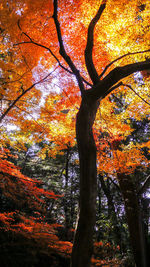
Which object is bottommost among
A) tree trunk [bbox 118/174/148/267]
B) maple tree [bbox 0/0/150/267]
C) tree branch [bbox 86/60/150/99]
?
tree trunk [bbox 118/174/148/267]

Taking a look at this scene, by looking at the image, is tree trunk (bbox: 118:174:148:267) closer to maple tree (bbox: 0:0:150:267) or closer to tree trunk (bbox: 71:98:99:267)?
maple tree (bbox: 0:0:150:267)

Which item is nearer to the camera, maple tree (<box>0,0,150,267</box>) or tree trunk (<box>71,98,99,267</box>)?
tree trunk (<box>71,98,99,267</box>)

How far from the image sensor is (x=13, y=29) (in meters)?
7.74

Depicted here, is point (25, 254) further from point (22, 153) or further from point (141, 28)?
point (22, 153)

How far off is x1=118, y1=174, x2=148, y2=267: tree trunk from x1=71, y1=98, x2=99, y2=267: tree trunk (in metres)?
4.12

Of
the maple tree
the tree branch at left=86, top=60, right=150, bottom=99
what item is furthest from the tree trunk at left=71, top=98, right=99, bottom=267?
the maple tree

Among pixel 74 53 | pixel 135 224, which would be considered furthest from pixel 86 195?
pixel 74 53

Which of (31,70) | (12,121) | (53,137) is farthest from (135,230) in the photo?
(31,70)

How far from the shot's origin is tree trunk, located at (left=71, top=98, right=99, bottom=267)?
6.84ft

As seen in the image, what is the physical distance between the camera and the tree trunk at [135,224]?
5.13m

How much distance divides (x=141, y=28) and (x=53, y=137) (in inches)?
255

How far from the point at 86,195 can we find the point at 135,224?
435 cm

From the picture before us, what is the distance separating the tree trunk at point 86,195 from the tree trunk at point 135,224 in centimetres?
412

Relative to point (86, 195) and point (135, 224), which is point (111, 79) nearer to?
point (86, 195)
